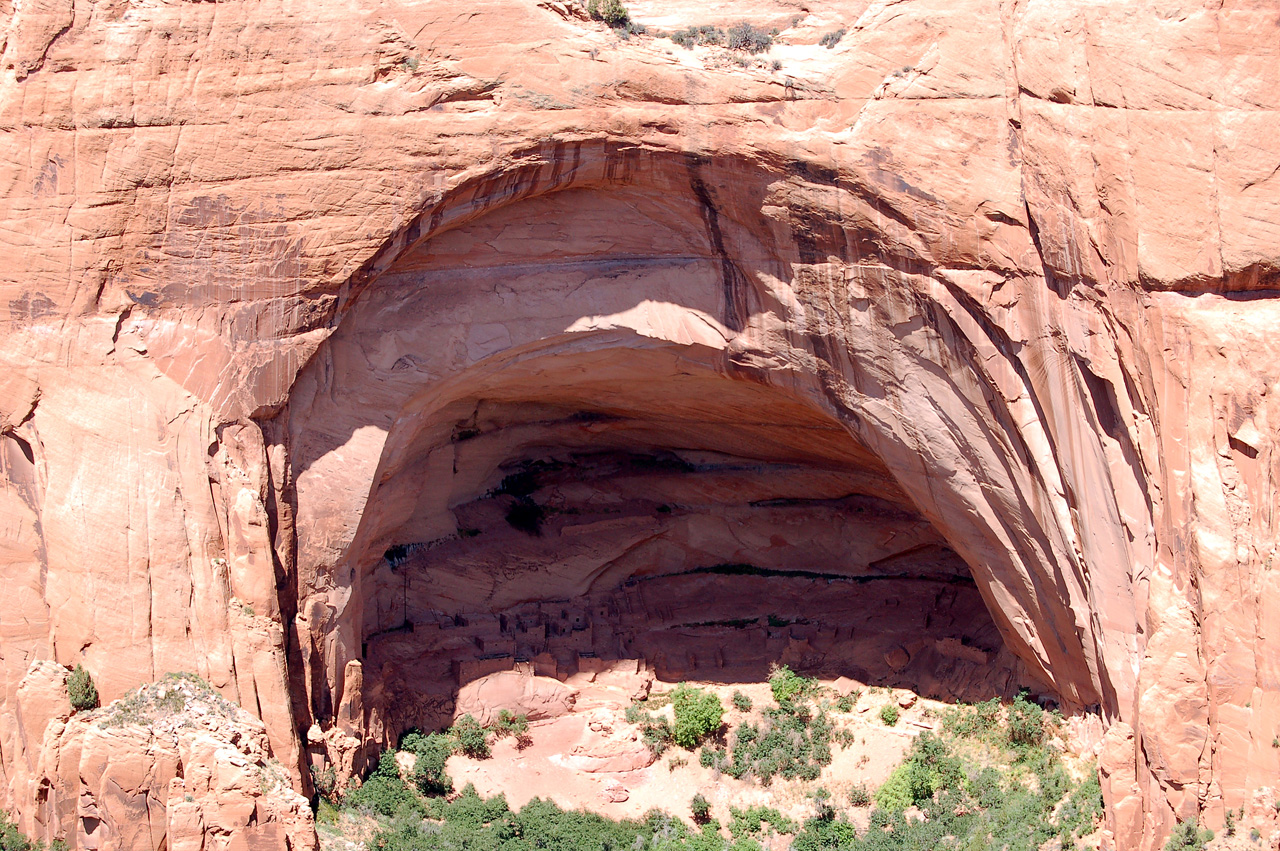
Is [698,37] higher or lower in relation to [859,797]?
higher

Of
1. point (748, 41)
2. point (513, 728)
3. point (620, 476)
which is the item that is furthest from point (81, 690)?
point (748, 41)

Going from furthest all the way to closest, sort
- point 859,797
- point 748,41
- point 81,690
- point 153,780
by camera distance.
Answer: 1. point 859,797
2. point 748,41
3. point 81,690
4. point 153,780

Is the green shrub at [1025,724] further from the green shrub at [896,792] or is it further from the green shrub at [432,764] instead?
the green shrub at [432,764]

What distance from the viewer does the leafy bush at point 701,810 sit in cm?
1867

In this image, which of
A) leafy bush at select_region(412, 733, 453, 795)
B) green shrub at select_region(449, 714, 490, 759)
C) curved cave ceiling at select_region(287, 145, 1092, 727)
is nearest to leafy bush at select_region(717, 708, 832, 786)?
curved cave ceiling at select_region(287, 145, 1092, 727)

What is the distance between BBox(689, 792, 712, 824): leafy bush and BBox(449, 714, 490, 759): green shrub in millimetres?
3649

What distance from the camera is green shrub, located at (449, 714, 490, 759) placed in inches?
773

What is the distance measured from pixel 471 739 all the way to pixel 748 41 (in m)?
12.0

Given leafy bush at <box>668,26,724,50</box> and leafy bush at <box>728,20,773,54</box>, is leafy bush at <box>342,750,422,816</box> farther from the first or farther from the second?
leafy bush at <box>728,20,773,54</box>

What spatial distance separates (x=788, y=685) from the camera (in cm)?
2066

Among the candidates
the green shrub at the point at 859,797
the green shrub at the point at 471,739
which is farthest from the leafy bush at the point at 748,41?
the green shrub at the point at 471,739

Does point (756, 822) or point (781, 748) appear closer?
point (756, 822)

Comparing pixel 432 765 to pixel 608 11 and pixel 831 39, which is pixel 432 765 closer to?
pixel 608 11

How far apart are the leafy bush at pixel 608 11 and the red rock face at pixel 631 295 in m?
0.57
